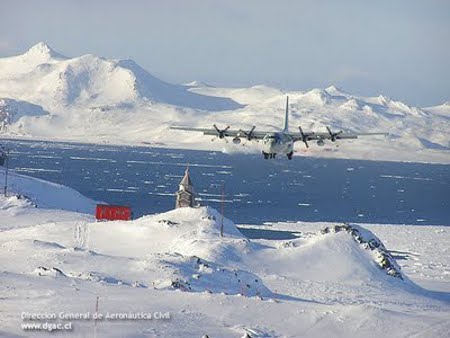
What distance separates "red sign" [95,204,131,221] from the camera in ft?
348

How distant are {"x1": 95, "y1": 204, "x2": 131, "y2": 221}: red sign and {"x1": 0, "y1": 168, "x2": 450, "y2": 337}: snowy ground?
7.30ft

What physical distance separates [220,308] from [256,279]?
1740 centimetres

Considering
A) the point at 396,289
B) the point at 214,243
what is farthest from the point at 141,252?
the point at 396,289

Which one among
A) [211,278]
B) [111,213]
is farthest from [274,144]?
[111,213]

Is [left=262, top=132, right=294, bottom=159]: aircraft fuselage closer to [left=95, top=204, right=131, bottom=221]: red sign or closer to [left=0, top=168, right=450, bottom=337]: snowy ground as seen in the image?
[left=0, top=168, right=450, bottom=337]: snowy ground

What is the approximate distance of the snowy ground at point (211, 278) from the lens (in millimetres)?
45219

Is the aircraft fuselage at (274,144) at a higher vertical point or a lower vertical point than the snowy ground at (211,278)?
higher

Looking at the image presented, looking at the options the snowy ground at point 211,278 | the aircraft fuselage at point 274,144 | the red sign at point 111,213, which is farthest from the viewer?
the red sign at point 111,213

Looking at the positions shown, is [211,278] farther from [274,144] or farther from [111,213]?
[111,213]

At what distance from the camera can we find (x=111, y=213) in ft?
352

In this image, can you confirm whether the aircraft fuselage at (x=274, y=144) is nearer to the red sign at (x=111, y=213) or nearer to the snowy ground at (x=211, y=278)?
the snowy ground at (x=211, y=278)

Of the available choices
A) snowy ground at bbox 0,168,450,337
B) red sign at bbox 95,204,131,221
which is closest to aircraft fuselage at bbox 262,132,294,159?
snowy ground at bbox 0,168,450,337

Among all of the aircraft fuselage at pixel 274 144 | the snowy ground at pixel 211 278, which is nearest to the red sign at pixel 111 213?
the snowy ground at pixel 211 278

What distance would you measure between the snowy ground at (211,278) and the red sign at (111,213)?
2.23 m
